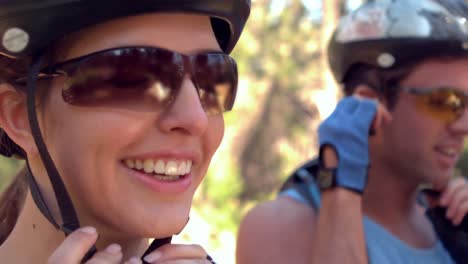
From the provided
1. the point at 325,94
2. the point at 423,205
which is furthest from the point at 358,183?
the point at 325,94

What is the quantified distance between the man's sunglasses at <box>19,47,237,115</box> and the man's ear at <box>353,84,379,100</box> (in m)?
1.53

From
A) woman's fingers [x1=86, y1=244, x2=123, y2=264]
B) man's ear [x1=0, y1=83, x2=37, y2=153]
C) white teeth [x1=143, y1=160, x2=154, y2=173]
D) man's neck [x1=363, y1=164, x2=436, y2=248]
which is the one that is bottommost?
man's neck [x1=363, y1=164, x2=436, y2=248]

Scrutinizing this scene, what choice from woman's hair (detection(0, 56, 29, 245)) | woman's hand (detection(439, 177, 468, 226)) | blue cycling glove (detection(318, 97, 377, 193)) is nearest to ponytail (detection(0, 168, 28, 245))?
woman's hair (detection(0, 56, 29, 245))

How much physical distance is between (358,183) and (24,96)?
4.60ft

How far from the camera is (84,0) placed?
144cm

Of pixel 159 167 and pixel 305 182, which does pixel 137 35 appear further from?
pixel 305 182

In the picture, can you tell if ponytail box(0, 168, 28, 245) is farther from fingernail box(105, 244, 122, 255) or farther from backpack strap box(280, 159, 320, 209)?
backpack strap box(280, 159, 320, 209)

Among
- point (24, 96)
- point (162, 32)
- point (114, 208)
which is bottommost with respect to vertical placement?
point (114, 208)

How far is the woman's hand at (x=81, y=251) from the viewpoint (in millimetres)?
1383

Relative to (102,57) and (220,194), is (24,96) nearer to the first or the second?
(102,57)

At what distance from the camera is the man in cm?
257

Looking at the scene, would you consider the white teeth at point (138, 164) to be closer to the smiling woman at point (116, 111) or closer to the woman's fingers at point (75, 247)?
the smiling woman at point (116, 111)

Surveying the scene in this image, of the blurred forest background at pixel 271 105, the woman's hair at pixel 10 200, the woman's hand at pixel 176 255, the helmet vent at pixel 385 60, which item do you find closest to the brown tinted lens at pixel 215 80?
the woman's hand at pixel 176 255

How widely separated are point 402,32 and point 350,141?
512 millimetres
